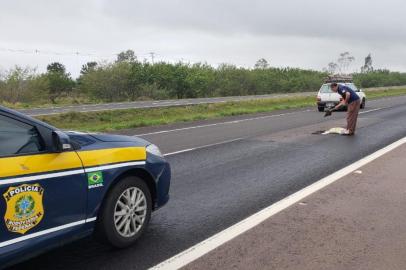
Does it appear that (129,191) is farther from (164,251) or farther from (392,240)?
(392,240)

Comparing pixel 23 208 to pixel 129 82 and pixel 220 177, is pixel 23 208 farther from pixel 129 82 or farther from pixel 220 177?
pixel 129 82

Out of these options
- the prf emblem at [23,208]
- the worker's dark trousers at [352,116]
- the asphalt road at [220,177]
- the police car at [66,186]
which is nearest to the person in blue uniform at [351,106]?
the worker's dark trousers at [352,116]

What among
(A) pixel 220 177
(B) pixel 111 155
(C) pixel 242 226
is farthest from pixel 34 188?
(A) pixel 220 177

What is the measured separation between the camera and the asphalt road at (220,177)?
4.32 meters

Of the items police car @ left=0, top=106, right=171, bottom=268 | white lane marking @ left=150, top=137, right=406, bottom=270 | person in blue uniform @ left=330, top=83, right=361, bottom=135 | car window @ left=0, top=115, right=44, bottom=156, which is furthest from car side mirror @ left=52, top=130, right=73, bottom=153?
person in blue uniform @ left=330, top=83, right=361, bottom=135

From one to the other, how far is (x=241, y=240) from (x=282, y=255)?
51 centimetres

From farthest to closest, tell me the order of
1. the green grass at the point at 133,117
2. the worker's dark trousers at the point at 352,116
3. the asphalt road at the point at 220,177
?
the green grass at the point at 133,117 < the worker's dark trousers at the point at 352,116 < the asphalt road at the point at 220,177

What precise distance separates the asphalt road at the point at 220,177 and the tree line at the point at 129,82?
29270 millimetres

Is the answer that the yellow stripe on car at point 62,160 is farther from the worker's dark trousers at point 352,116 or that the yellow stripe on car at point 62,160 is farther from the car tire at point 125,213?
the worker's dark trousers at point 352,116

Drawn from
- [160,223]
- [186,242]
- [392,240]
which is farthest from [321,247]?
[160,223]

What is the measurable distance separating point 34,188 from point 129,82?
48.3 meters

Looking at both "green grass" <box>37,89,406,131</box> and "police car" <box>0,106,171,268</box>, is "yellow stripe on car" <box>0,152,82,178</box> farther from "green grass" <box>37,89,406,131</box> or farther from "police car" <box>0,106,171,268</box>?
"green grass" <box>37,89,406,131</box>

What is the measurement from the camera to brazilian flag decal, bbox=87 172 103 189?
3969 millimetres

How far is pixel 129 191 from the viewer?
4410mm
